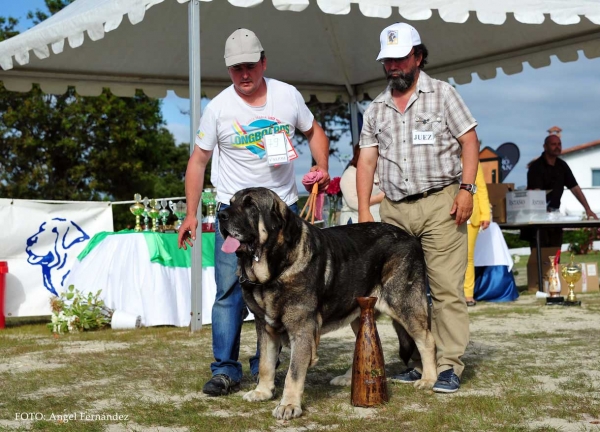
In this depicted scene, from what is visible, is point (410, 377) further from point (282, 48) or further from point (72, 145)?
point (72, 145)

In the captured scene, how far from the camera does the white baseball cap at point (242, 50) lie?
4645 mm

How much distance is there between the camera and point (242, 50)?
4.65 m

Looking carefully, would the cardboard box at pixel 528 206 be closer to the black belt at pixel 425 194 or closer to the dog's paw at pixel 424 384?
the black belt at pixel 425 194

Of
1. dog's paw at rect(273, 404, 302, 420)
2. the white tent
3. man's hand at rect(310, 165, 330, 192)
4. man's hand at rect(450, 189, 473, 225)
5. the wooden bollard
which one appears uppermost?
the white tent

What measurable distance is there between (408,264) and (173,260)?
4.07 m

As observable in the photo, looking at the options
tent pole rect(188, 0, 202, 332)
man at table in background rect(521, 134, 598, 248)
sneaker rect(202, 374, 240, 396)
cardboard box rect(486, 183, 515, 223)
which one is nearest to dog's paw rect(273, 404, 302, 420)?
sneaker rect(202, 374, 240, 396)

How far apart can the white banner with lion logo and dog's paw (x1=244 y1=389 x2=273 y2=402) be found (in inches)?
204

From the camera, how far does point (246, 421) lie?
159 inches

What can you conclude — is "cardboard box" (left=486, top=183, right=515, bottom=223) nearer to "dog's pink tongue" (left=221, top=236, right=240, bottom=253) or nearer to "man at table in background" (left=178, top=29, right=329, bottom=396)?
"man at table in background" (left=178, top=29, right=329, bottom=396)

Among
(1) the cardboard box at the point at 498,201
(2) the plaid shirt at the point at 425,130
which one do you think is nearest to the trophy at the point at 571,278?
(1) the cardboard box at the point at 498,201

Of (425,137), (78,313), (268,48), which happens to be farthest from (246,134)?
(268,48)

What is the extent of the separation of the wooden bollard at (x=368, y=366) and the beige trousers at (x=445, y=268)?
575mm

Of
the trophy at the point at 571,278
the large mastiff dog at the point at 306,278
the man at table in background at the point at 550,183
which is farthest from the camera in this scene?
the man at table in background at the point at 550,183

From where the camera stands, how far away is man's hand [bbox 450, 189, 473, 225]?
15.6 ft
